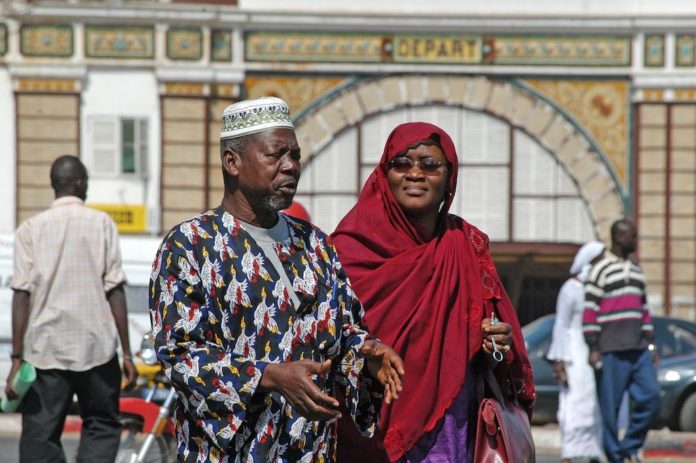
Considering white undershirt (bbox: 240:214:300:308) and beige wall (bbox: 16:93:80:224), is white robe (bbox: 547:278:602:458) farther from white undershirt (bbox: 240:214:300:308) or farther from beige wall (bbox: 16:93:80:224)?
beige wall (bbox: 16:93:80:224)

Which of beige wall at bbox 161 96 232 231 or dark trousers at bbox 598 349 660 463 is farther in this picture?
beige wall at bbox 161 96 232 231

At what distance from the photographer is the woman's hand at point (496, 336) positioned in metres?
5.07

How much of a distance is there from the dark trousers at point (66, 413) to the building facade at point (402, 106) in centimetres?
1448

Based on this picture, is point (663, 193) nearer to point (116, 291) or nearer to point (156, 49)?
point (156, 49)

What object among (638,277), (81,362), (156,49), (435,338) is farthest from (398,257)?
(156,49)

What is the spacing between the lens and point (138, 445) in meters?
8.69

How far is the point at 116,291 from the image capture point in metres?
7.32

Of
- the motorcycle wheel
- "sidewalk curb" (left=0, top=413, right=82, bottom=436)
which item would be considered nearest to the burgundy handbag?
the motorcycle wheel

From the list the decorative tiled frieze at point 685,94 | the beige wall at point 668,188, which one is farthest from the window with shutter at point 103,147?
the decorative tiled frieze at point 685,94

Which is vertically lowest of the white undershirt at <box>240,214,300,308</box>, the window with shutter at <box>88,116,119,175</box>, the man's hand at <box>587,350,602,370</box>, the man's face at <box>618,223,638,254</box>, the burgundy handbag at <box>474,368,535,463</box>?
the man's hand at <box>587,350,602,370</box>

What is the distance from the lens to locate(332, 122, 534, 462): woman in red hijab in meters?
5.05

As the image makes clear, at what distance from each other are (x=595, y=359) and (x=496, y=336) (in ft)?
16.9

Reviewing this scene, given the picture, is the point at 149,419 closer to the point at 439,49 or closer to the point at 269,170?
the point at 269,170

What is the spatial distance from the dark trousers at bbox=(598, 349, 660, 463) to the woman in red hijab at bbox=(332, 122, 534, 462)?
15.3 ft
